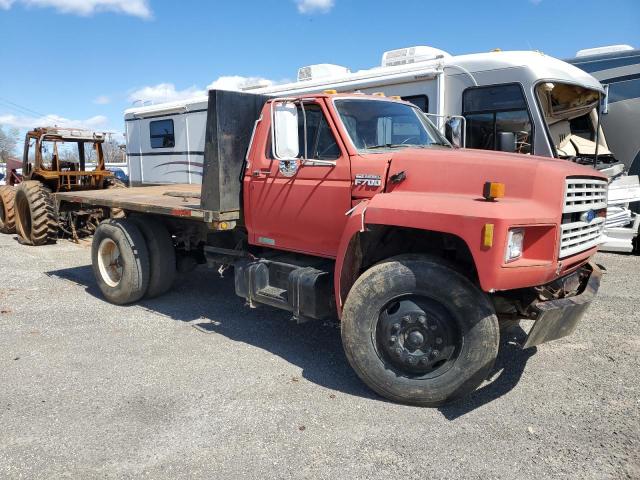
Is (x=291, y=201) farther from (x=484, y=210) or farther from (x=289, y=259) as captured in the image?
(x=484, y=210)

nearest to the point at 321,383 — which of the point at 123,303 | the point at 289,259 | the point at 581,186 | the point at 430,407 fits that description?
the point at 430,407

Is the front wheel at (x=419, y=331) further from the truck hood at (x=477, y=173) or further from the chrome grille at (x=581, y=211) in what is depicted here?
the chrome grille at (x=581, y=211)

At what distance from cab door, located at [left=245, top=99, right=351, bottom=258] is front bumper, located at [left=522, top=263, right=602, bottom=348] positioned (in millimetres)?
1725

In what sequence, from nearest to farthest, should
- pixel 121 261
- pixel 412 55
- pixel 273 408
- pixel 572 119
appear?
pixel 273 408 → pixel 121 261 → pixel 412 55 → pixel 572 119

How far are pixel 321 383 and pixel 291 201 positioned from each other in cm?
165

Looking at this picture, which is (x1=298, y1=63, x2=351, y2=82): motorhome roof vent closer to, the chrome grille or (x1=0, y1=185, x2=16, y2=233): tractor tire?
the chrome grille

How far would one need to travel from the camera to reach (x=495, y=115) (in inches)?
305

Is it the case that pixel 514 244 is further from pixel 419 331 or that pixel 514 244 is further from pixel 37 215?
pixel 37 215

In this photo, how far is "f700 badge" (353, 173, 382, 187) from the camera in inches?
167

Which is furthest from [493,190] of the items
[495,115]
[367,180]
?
[495,115]

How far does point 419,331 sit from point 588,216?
160 cm

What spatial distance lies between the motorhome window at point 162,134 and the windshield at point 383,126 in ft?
28.4

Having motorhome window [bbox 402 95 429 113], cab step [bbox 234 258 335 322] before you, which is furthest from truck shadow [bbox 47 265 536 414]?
motorhome window [bbox 402 95 429 113]

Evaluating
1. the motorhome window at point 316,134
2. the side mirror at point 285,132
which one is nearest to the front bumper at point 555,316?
the motorhome window at point 316,134
